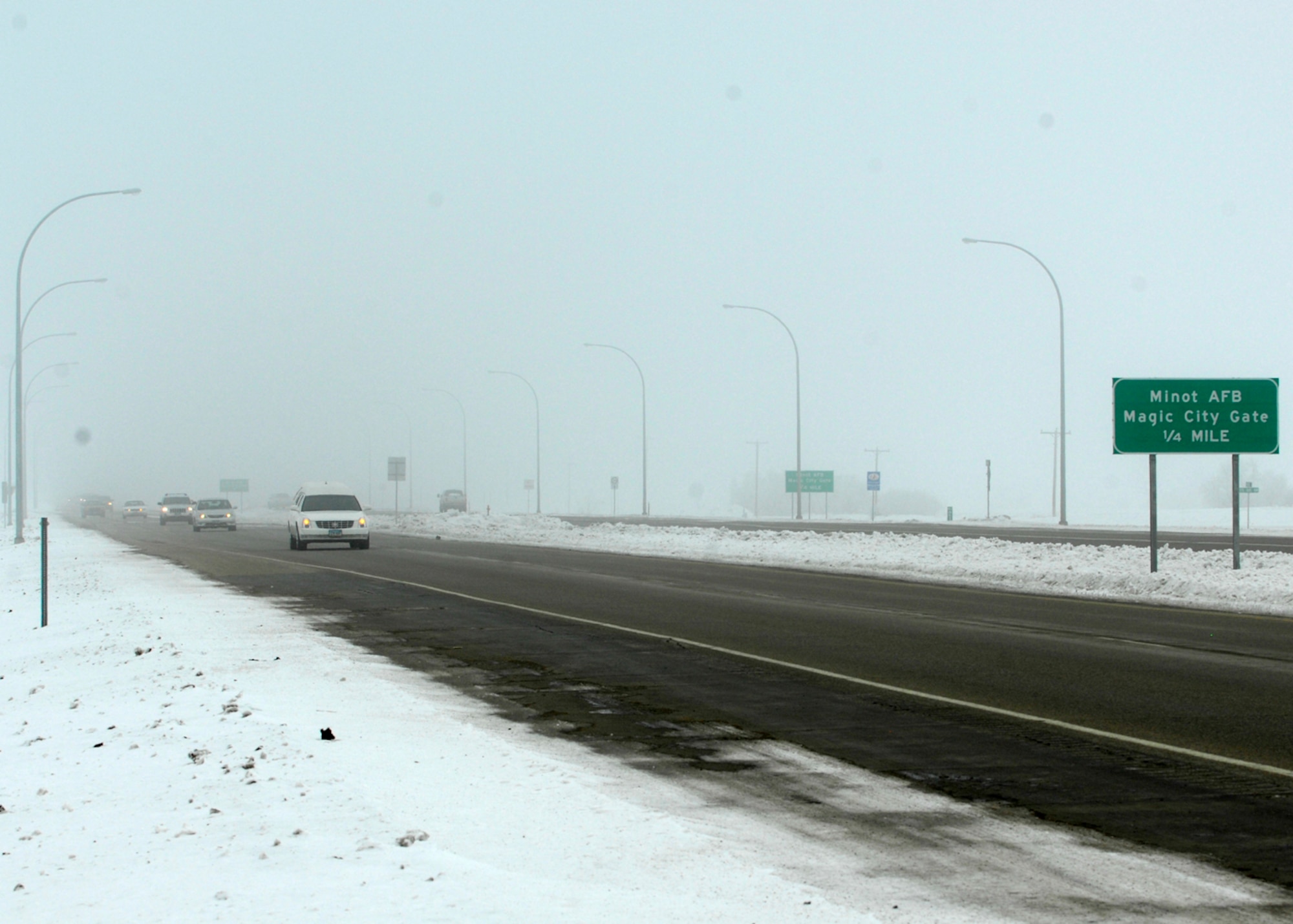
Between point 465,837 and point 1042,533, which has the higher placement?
point 465,837

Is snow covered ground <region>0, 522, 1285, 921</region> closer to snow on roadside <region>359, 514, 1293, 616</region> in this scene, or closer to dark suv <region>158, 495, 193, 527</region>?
snow on roadside <region>359, 514, 1293, 616</region>

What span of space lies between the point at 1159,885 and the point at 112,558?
31.4 metres

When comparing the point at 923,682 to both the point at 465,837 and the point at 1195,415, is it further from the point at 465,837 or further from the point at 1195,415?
the point at 1195,415

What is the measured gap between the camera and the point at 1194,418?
2359 cm

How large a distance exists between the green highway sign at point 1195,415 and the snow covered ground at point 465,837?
17659 millimetres

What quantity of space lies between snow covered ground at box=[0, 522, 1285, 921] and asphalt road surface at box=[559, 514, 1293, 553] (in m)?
26.1

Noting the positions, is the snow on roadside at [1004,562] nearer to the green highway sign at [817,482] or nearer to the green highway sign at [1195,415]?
the green highway sign at [1195,415]

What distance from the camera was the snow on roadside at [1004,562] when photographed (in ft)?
67.9

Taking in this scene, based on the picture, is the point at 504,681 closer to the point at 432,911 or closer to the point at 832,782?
the point at 832,782

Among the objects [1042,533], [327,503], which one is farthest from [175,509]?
[1042,533]

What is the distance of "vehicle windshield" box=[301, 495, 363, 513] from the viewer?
38438 mm

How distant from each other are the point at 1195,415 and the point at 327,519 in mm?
24614

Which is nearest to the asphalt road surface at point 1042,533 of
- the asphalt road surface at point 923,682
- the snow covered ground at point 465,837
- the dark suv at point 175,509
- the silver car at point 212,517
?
the asphalt road surface at point 923,682

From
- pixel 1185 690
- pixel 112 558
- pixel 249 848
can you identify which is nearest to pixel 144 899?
pixel 249 848
